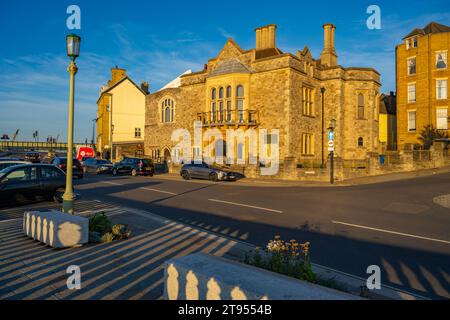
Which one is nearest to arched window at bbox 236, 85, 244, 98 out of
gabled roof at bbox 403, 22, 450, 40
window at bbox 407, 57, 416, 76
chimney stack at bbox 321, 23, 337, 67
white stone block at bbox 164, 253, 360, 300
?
chimney stack at bbox 321, 23, 337, 67

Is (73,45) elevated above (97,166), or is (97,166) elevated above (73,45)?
(73,45)

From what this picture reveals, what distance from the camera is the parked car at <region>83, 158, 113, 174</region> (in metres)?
32.1

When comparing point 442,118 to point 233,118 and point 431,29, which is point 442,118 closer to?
point 431,29

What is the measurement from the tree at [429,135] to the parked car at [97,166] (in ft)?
105

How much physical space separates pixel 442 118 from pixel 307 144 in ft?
59.2

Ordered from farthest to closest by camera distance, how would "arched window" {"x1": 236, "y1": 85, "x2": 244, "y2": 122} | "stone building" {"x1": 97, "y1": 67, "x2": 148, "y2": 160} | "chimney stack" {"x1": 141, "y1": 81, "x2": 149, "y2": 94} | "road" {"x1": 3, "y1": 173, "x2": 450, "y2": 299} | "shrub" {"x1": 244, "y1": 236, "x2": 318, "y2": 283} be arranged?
1. "chimney stack" {"x1": 141, "y1": 81, "x2": 149, "y2": 94}
2. "stone building" {"x1": 97, "y1": 67, "x2": 148, "y2": 160}
3. "arched window" {"x1": 236, "y1": 85, "x2": 244, "y2": 122}
4. "road" {"x1": 3, "y1": 173, "x2": 450, "y2": 299}
5. "shrub" {"x1": 244, "y1": 236, "x2": 318, "y2": 283}

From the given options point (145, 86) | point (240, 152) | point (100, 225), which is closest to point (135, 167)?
point (240, 152)

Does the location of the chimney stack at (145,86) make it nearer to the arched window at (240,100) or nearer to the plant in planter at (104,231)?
the arched window at (240,100)

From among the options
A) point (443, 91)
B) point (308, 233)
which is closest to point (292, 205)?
point (308, 233)

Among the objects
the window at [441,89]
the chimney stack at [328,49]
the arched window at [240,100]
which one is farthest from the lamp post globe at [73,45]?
the window at [441,89]

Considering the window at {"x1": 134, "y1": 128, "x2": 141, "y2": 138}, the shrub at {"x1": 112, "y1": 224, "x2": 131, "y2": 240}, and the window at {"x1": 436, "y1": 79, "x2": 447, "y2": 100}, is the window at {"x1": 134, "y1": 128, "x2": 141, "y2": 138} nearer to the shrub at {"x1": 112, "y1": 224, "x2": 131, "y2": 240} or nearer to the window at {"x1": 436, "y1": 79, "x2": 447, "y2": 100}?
the window at {"x1": 436, "y1": 79, "x2": 447, "y2": 100}

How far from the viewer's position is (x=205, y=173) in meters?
25.2

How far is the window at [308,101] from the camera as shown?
1198 inches

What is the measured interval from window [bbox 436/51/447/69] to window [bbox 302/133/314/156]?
61.0 ft
